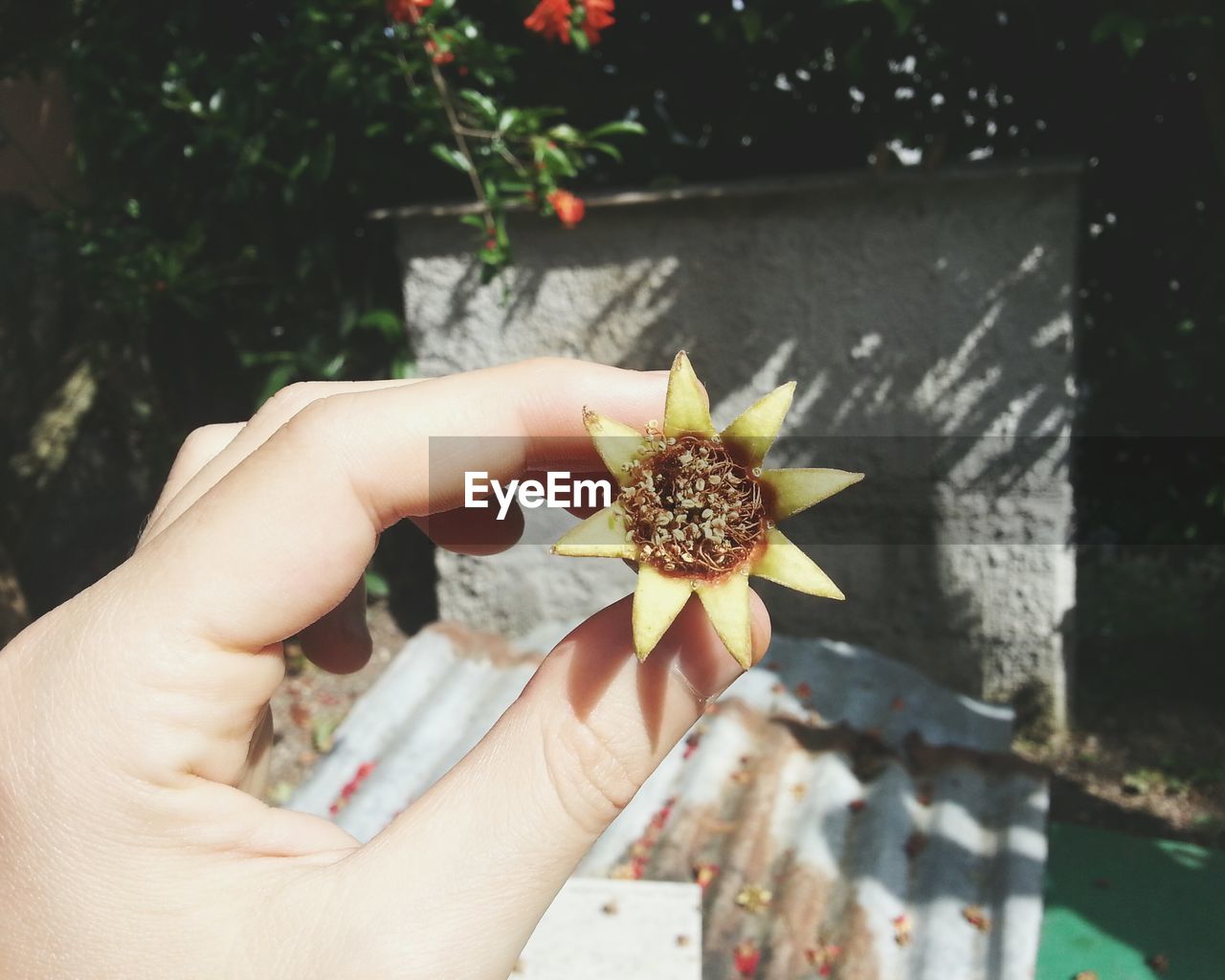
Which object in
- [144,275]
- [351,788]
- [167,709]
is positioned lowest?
[351,788]

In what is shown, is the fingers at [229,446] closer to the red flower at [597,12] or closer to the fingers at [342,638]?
the fingers at [342,638]

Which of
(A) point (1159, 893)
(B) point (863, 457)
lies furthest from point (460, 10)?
(A) point (1159, 893)

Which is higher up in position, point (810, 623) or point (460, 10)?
point (460, 10)

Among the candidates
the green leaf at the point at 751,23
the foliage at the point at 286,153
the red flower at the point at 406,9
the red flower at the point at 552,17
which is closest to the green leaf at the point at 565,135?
the foliage at the point at 286,153

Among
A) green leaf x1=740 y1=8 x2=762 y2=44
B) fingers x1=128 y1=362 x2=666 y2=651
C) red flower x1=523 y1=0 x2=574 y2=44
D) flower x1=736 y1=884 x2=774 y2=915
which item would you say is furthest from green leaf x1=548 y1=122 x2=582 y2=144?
flower x1=736 y1=884 x2=774 y2=915

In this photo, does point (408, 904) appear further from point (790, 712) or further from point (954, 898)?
point (790, 712)

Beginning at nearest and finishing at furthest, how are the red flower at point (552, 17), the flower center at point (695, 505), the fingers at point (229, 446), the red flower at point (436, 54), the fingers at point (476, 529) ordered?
the flower center at point (695, 505) < the fingers at point (229, 446) < the fingers at point (476, 529) < the red flower at point (552, 17) < the red flower at point (436, 54)

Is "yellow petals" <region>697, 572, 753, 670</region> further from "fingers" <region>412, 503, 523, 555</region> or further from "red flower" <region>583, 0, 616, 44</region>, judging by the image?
"red flower" <region>583, 0, 616, 44</region>

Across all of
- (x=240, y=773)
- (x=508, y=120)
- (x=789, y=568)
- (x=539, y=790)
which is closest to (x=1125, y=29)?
(x=508, y=120)
